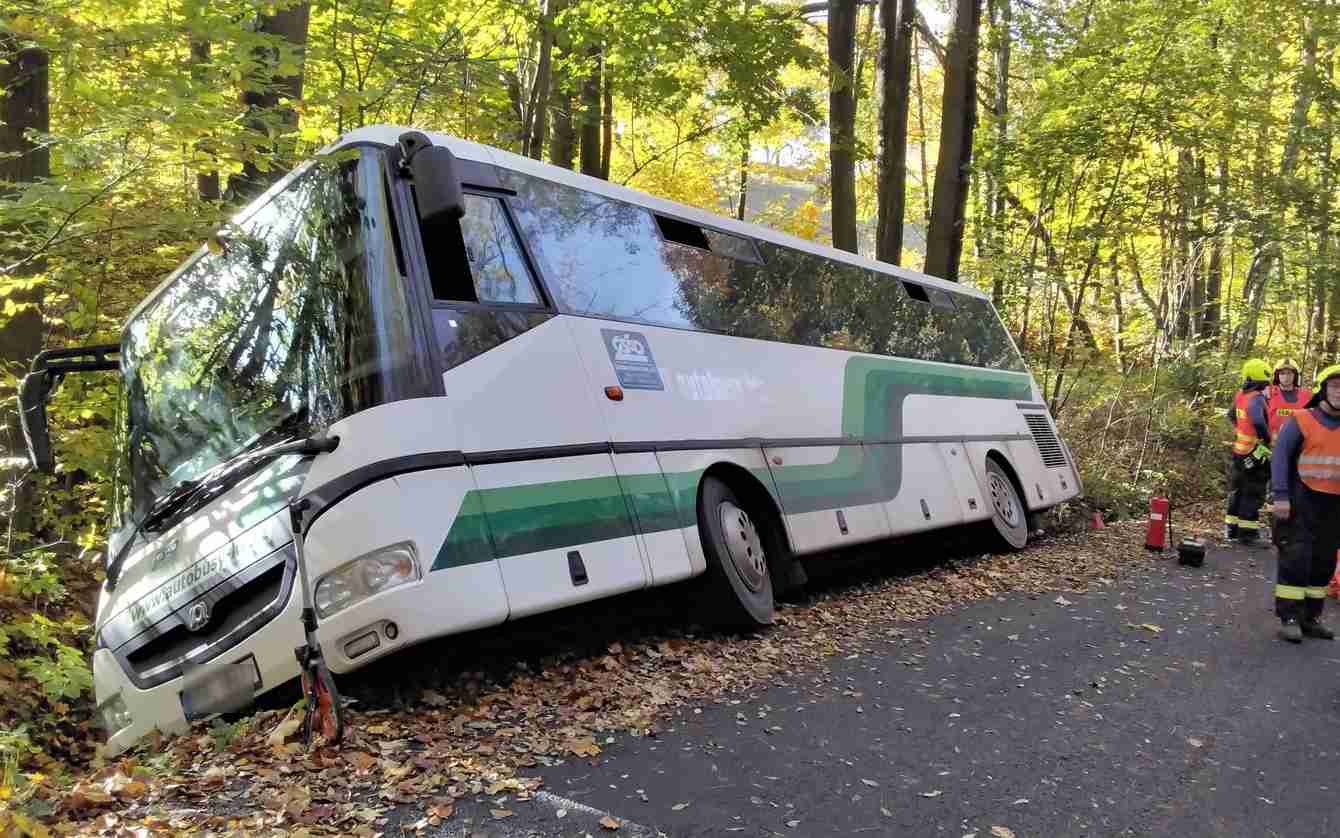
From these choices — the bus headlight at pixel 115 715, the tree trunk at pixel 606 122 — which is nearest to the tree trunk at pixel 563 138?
the tree trunk at pixel 606 122

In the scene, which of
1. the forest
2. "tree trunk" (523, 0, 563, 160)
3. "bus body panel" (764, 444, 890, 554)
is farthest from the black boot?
"tree trunk" (523, 0, 563, 160)

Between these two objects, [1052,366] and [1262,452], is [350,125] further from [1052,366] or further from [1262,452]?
[1052,366]

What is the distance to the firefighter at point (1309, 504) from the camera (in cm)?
673

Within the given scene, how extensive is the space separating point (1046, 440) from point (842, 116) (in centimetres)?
556

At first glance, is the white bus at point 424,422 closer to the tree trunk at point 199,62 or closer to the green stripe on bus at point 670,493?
the green stripe on bus at point 670,493

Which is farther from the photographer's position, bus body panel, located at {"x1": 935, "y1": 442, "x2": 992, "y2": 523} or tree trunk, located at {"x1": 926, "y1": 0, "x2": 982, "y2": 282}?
tree trunk, located at {"x1": 926, "y1": 0, "x2": 982, "y2": 282}

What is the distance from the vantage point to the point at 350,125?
915 cm

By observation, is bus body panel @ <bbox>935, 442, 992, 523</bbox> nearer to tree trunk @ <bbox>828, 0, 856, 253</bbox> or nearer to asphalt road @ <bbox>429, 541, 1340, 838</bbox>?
asphalt road @ <bbox>429, 541, 1340, 838</bbox>

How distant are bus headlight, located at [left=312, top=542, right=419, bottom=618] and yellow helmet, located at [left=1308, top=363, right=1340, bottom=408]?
244 inches

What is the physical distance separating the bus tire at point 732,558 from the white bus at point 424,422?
0.07 ft

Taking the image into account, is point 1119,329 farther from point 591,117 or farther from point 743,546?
point 743,546

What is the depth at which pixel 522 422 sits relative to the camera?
204 inches

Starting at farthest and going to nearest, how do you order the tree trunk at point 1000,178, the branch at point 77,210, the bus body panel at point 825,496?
the tree trunk at point 1000,178 → the bus body panel at point 825,496 → the branch at point 77,210

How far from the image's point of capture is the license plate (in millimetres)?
4578
